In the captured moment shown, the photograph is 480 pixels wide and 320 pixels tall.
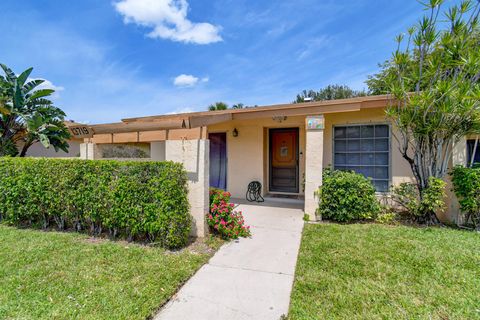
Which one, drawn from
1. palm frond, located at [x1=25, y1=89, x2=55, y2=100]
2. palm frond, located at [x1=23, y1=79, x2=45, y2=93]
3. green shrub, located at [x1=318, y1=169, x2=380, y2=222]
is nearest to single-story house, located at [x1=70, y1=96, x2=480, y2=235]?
green shrub, located at [x1=318, y1=169, x2=380, y2=222]

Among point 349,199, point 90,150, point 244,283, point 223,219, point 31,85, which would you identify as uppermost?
point 31,85

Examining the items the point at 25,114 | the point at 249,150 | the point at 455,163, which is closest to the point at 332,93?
the point at 249,150

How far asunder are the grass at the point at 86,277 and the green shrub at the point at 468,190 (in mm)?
5270

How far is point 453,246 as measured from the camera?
12.2 ft

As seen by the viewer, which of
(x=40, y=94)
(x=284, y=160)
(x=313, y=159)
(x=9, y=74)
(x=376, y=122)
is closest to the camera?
(x=313, y=159)

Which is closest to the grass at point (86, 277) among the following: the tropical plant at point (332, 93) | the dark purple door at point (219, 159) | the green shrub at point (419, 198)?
the dark purple door at point (219, 159)

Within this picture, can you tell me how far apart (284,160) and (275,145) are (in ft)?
2.08

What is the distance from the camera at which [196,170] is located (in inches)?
162

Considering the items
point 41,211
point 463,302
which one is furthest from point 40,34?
point 463,302

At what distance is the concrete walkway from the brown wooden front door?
3.26 m

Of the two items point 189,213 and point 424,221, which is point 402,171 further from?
point 189,213

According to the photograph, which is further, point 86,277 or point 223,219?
point 223,219

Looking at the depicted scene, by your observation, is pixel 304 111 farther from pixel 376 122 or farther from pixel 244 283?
pixel 244 283

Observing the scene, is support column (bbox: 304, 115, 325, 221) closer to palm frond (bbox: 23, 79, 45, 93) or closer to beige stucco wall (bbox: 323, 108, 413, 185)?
beige stucco wall (bbox: 323, 108, 413, 185)
